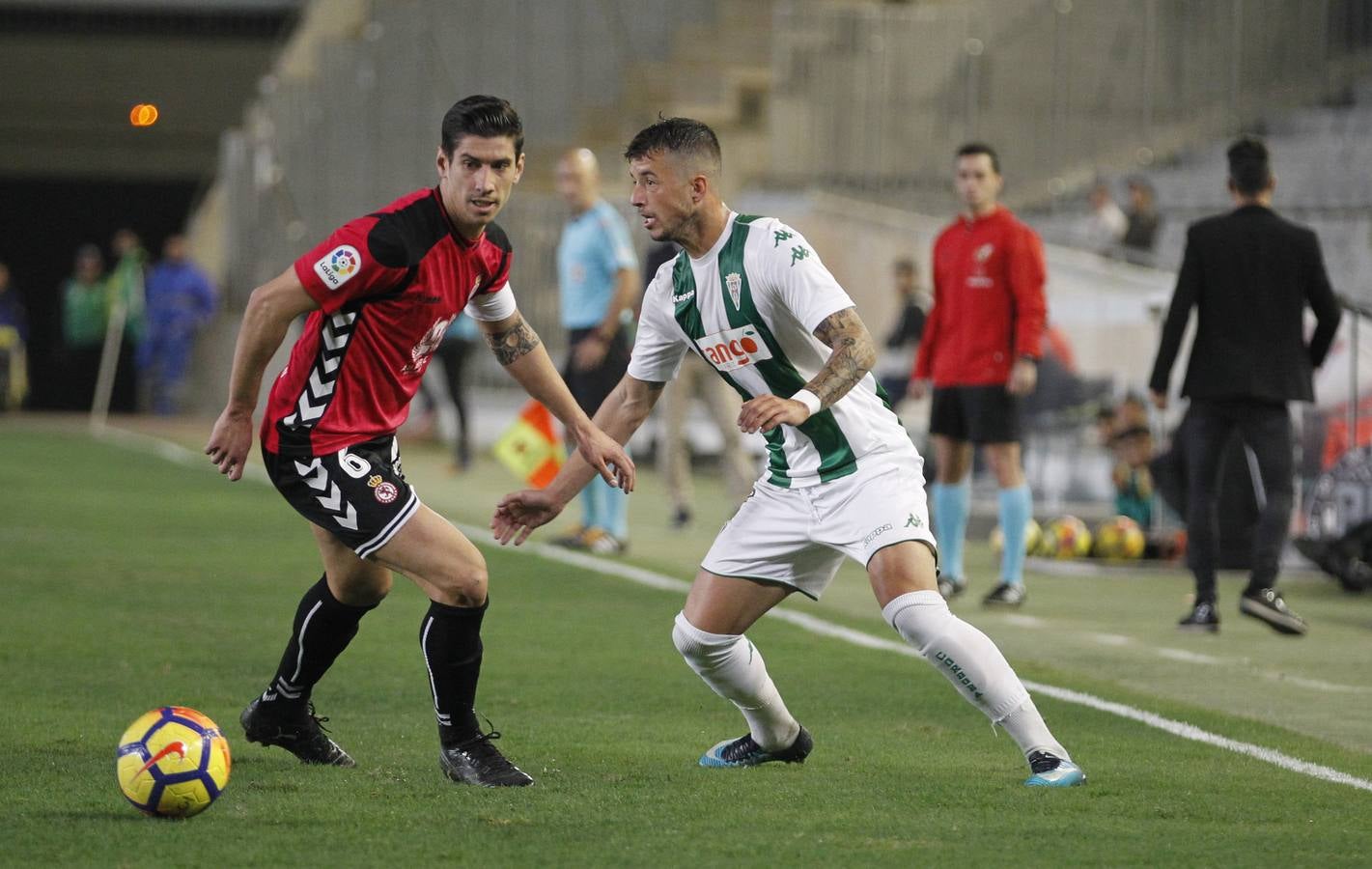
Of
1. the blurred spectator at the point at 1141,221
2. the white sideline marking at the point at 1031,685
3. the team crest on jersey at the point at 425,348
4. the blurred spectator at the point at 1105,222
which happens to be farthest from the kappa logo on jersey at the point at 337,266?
the blurred spectator at the point at 1105,222

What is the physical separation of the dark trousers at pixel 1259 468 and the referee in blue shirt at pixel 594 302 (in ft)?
12.1

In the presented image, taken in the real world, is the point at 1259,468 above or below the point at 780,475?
above

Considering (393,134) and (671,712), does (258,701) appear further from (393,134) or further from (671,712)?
(393,134)

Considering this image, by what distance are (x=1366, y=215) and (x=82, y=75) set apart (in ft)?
103

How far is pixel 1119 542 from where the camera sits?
12.8m

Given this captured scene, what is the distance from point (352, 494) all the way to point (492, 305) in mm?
771

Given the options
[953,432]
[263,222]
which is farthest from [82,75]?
[953,432]

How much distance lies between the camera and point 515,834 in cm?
495

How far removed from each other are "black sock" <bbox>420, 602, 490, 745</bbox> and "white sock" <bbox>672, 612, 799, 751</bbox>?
59 centimetres

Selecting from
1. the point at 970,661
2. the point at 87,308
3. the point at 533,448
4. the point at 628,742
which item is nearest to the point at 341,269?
the point at 628,742

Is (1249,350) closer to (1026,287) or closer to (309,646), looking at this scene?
(1026,287)

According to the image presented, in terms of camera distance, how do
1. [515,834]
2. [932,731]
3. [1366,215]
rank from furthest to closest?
1. [1366,215]
2. [932,731]
3. [515,834]

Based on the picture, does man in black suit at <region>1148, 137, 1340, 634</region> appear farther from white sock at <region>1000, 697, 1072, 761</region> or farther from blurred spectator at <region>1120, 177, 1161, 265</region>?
blurred spectator at <region>1120, 177, 1161, 265</region>

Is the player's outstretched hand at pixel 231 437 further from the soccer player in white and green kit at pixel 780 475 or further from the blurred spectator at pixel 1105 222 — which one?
the blurred spectator at pixel 1105 222
